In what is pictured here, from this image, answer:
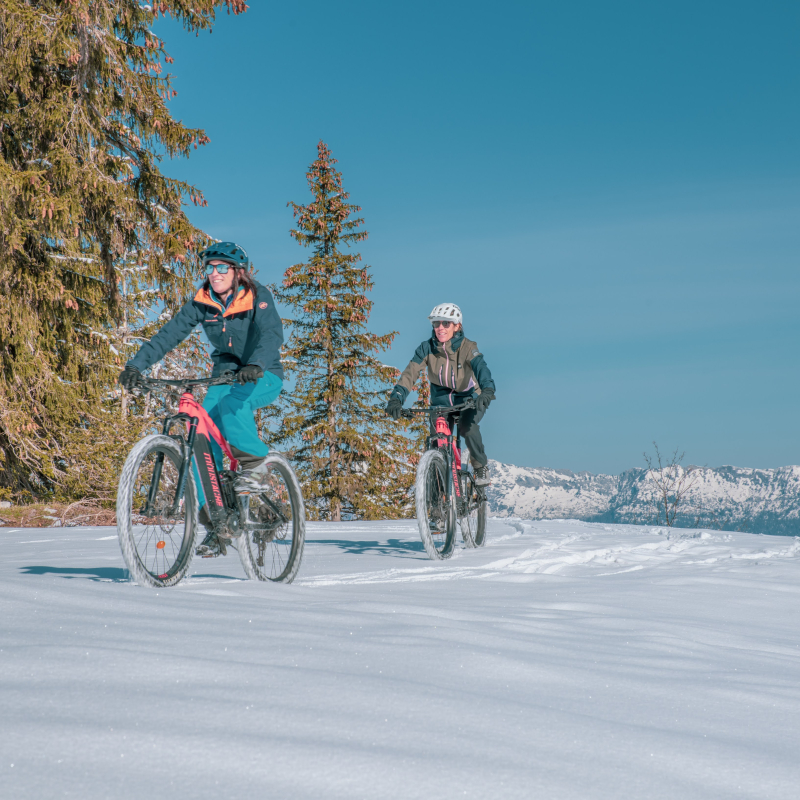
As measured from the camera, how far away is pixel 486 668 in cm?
209

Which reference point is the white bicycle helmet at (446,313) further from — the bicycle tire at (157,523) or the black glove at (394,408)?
the bicycle tire at (157,523)

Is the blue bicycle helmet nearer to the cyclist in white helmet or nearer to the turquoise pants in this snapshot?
the turquoise pants

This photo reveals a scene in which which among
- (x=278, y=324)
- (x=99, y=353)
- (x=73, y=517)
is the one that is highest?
(x=99, y=353)

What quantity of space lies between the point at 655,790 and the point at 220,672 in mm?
1033

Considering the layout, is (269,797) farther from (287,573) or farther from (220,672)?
(287,573)

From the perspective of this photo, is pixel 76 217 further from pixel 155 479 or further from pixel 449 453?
pixel 155 479

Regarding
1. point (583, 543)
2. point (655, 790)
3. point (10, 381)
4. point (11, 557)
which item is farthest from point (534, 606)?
Result: point (10, 381)

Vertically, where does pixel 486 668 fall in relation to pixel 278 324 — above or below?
below

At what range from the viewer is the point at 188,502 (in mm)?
3703

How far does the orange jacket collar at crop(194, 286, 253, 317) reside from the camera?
13.7 feet

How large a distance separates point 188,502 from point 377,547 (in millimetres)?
3676

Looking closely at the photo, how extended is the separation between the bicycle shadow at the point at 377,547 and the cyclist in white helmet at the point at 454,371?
1.00m

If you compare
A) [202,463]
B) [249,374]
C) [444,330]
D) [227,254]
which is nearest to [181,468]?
[202,463]

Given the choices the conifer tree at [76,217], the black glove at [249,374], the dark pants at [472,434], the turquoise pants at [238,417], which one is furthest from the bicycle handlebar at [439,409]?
the conifer tree at [76,217]
